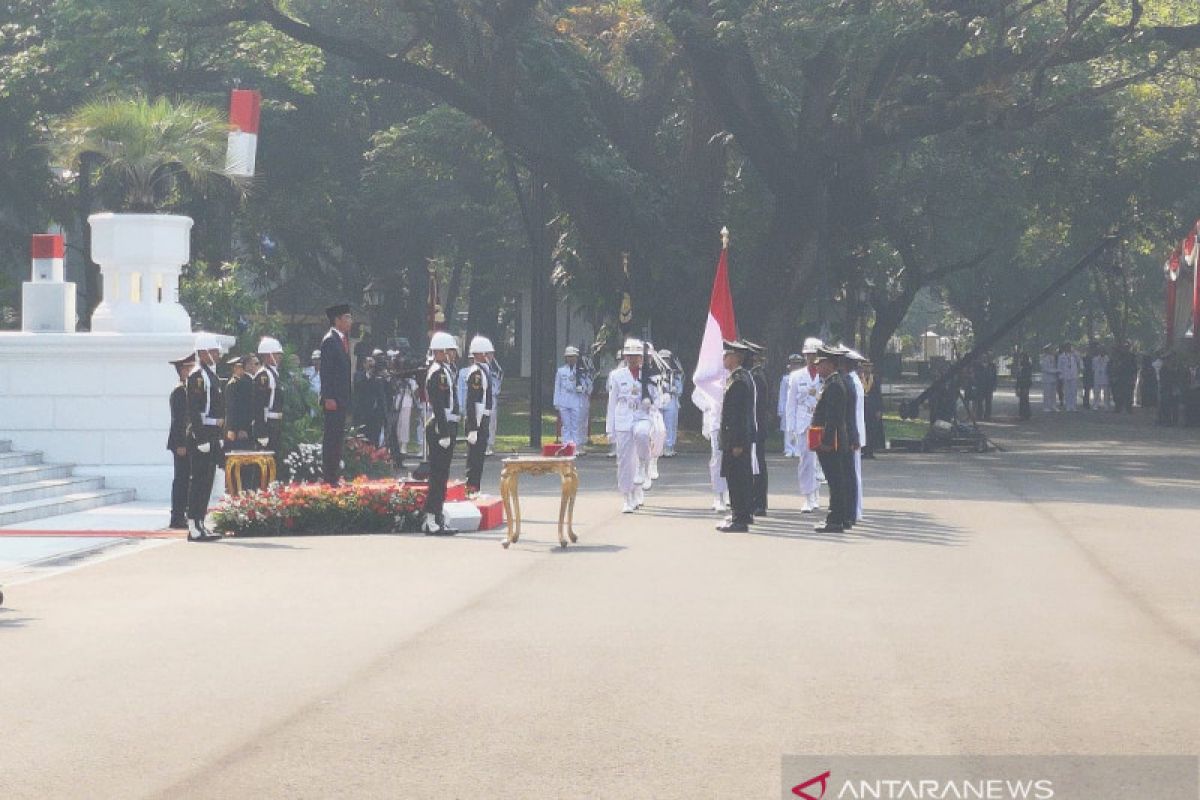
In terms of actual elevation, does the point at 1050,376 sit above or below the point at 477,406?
above

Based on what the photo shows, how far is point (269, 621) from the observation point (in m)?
11.8

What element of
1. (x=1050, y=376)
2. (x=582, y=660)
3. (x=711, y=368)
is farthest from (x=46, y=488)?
(x=1050, y=376)

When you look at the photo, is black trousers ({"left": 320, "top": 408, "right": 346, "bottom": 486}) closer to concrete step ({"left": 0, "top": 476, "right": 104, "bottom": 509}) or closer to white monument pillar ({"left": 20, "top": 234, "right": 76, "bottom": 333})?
concrete step ({"left": 0, "top": 476, "right": 104, "bottom": 509})

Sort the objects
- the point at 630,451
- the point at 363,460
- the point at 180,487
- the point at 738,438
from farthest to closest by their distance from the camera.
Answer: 1. the point at 363,460
2. the point at 630,451
3. the point at 180,487
4. the point at 738,438

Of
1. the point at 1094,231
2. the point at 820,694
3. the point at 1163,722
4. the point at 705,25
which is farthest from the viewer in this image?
the point at 1094,231

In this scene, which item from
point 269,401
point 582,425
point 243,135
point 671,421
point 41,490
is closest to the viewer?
point 41,490

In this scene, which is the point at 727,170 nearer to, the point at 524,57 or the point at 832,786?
the point at 524,57

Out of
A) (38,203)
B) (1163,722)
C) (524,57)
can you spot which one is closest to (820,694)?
(1163,722)

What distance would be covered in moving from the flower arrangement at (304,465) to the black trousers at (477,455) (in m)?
2.78

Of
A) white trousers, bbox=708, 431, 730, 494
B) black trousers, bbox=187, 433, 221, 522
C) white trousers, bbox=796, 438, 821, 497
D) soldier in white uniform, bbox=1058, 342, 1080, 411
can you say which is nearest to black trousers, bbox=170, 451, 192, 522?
black trousers, bbox=187, 433, 221, 522

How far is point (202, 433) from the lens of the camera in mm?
18000

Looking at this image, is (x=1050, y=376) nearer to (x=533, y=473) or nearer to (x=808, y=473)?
(x=808, y=473)

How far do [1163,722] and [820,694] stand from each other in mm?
1602

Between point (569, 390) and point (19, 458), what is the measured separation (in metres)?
12.8
